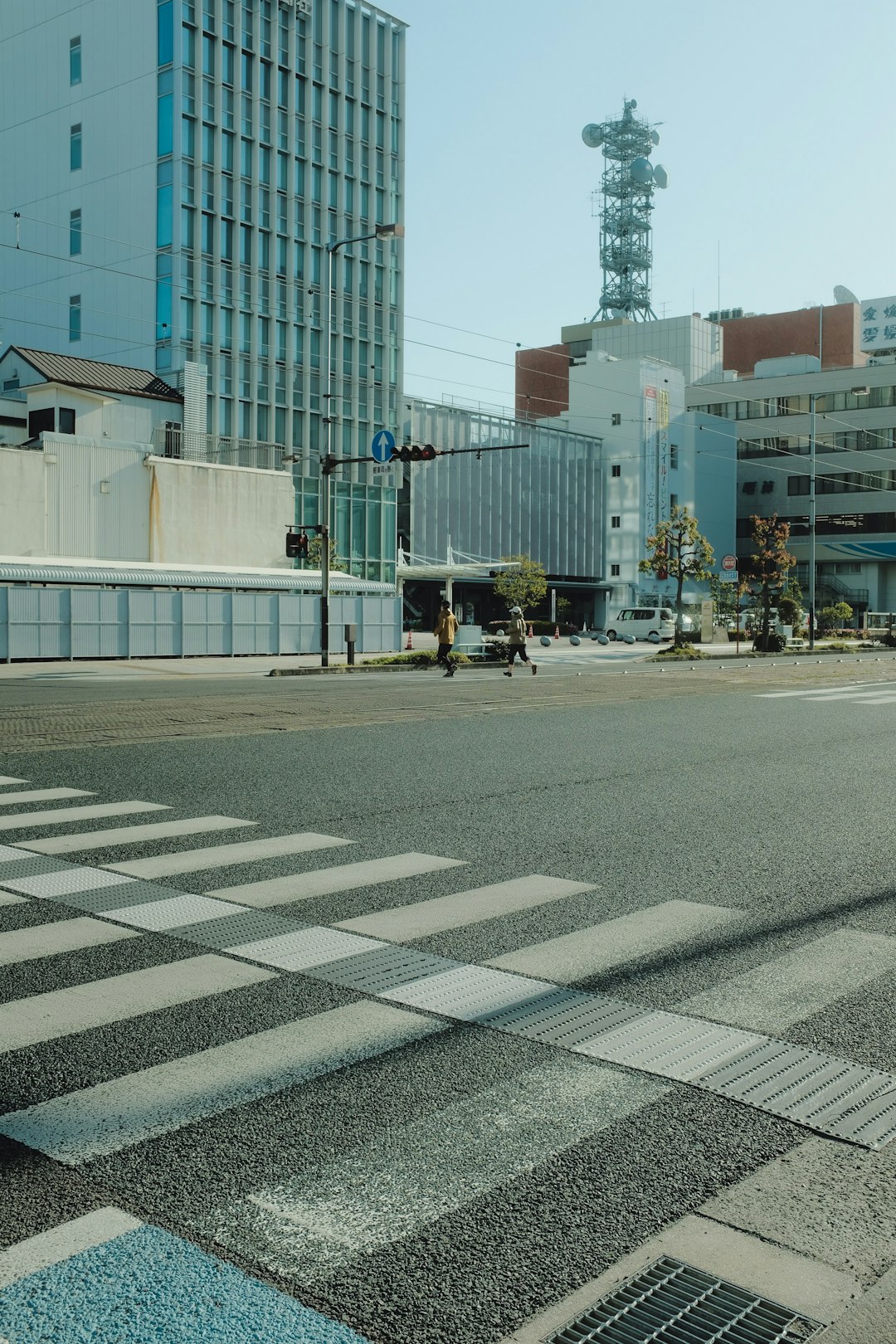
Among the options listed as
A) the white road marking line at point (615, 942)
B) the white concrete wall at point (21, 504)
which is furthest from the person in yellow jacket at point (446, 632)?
the white road marking line at point (615, 942)

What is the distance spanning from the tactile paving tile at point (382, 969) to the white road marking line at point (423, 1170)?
3.47 ft

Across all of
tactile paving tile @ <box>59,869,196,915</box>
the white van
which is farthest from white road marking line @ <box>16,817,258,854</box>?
the white van

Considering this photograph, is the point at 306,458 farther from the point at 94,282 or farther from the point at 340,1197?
the point at 340,1197

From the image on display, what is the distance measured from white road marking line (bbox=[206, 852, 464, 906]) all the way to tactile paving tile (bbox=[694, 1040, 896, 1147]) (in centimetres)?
288

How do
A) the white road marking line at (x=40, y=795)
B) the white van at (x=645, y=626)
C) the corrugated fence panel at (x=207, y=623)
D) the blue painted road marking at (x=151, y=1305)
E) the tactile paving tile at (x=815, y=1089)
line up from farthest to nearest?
1. the white van at (x=645, y=626)
2. the corrugated fence panel at (x=207, y=623)
3. the white road marking line at (x=40, y=795)
4. the tactile paving tile at (x=815, y=1089)
5. the blue painted road marking at (x=151, y=1305)

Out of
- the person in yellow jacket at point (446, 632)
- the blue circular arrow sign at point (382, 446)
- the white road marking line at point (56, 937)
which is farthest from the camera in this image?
the blue circular arrow sign at point (382, 446)

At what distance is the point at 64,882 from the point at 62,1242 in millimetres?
3959

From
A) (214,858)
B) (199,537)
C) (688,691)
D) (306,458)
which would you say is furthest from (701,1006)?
(306,458)

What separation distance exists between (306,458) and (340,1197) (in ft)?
211

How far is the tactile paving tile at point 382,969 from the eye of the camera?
4906mm

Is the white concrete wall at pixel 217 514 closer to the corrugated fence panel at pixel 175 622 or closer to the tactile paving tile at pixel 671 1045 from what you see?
the corrugated fence panel at pixel 175 622

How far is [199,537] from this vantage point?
48625mm

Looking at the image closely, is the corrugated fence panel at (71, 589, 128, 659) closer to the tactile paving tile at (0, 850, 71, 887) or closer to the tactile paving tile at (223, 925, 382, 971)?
the tactile paving tile at (0, 850, 71, 887)

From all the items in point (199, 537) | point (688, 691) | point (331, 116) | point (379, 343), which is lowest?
point (688, 691)
